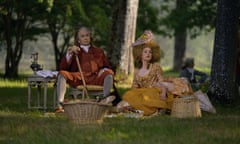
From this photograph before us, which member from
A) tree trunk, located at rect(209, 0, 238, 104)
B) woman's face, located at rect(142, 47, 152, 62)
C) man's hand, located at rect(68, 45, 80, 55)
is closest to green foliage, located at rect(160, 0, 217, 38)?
tree trunk, located at rect(209, 0, 238, 104)

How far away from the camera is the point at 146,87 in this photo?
416 inches

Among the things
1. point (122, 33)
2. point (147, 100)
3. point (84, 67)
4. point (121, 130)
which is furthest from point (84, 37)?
point (122, 33)

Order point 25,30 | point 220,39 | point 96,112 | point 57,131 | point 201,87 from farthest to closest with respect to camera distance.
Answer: point 25,30 < point 201,87 < point 220,39 < point 96,112 < point 57,131

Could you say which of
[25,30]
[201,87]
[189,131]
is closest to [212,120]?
[189,131]

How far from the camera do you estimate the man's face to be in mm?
10711

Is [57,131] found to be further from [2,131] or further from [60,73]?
[60,73]

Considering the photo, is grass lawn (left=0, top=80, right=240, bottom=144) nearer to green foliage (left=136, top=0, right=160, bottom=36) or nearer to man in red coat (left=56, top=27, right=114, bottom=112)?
man in red coat (left=56, top=27, right=114, bottom=112)

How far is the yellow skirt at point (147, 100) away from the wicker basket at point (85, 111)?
160cm

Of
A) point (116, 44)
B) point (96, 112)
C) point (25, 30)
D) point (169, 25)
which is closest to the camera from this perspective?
point (96, 112)

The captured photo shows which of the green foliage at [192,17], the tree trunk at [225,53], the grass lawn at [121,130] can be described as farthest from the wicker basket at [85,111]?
the green foliage at [192,17]

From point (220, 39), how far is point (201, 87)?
368 cm

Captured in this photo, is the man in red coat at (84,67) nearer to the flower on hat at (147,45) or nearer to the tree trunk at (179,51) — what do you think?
the flower on hat at (147,45)

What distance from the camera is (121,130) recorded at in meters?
7.97

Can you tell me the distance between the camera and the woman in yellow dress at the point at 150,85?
402 inches
